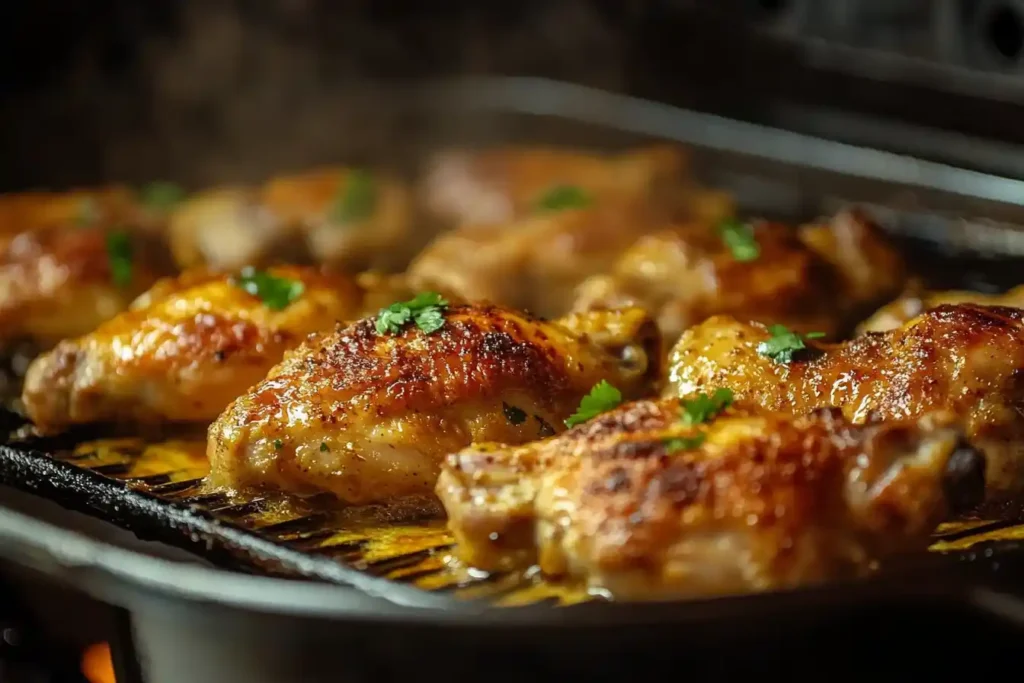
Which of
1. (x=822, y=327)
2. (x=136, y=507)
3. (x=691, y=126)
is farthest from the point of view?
(x=691, y=126)

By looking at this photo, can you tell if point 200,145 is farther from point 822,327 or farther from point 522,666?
point 522,666

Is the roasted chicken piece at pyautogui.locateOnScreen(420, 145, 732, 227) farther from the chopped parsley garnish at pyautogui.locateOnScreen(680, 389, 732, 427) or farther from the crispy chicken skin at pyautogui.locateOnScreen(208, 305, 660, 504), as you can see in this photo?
the chopped parsley garnish at pyautogui.locateOnScreen(680, 389, 732, 427)

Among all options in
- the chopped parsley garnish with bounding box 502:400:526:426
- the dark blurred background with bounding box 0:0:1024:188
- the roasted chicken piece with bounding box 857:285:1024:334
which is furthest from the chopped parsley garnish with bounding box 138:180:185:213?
the roasted chicken piece with bounding box 857:285:1024:334

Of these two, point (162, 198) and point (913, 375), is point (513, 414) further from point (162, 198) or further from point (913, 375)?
point (162, 198)

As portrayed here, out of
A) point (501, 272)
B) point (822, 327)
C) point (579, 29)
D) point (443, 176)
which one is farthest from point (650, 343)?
point (579, 29)

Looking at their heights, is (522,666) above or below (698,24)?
below

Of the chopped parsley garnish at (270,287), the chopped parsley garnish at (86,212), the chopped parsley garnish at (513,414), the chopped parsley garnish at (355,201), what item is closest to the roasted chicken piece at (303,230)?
the chopped parsley garnish at (355,201)
